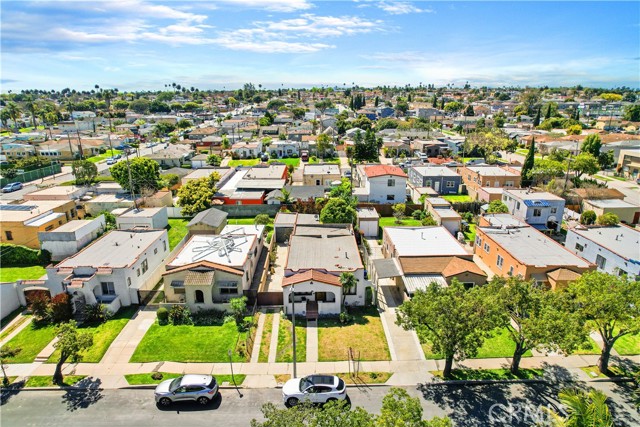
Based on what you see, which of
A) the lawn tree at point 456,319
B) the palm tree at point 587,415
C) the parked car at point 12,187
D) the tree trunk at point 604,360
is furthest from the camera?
the parked car at point 12,187

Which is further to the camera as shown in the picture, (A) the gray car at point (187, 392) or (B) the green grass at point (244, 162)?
(B) the green grass at point (244, 162)

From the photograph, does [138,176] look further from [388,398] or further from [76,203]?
[388,398]

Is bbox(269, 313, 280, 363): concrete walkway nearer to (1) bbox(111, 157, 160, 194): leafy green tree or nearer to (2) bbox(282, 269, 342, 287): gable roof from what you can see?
(2) bbox(282, 269, 342, 287): gable roof

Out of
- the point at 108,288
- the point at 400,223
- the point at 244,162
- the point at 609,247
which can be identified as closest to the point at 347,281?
the point at 108,288

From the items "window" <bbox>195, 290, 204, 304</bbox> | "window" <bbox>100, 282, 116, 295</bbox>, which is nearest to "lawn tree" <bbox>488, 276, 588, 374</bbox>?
"window" <bbox>195, 290, 204, 304</bbox>

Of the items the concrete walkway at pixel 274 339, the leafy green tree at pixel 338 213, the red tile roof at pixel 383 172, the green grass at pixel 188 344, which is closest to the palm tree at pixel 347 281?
the concrete walkway at pixel 274 339

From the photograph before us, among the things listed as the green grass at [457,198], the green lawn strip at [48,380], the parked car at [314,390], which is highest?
the green grass at [457,198]

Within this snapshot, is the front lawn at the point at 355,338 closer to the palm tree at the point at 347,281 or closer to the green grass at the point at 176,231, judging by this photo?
the palm tree at the point at 347,281
